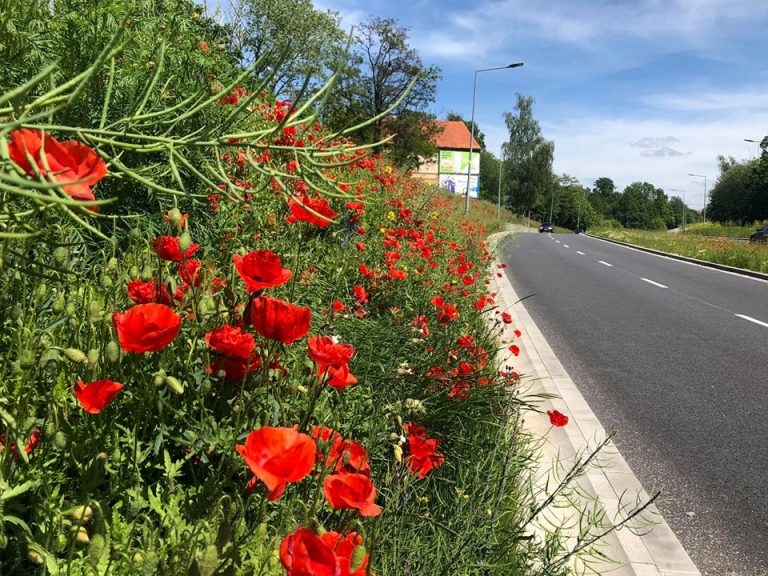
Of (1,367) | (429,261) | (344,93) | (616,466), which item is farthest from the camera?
(344,93)

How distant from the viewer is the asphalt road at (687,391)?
131 inches

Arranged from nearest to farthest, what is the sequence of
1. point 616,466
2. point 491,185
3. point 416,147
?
point 616,466 < point 416,147 < point 491,185

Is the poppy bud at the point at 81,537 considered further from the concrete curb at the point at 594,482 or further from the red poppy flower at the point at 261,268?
the concrete curb at the point at 594,482

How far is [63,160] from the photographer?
2.85 ft

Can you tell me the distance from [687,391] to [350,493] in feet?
17.6

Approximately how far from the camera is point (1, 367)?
1579mm

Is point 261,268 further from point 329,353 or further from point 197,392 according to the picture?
point 197,392

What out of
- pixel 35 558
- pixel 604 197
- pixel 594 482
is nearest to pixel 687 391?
pixel 594 482

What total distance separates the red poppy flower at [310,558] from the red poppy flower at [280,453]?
9 centimetres

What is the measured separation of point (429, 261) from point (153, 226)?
303cm

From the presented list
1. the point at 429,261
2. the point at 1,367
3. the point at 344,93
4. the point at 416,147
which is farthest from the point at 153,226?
the point at 416,147

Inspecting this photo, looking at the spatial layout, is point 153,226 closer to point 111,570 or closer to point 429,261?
point 111,570

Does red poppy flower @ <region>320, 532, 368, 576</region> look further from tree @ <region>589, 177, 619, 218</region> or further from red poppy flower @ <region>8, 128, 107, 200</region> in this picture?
tree @ <region>589, 177, 619, 218</region>

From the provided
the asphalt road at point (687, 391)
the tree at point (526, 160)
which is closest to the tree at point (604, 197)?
the tree at point (526, 160)
